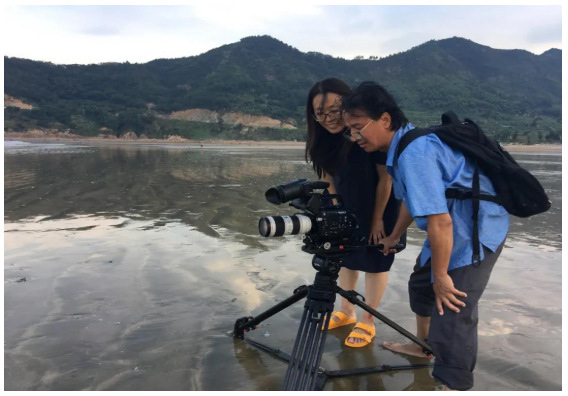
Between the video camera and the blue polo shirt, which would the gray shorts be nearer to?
the blue polo shirt

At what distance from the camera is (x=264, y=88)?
92.9 meters

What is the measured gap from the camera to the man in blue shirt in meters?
1.73

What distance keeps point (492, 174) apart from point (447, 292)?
0.53m

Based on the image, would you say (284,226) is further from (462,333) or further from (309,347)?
(462,333)

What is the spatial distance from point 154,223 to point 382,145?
4238 mm

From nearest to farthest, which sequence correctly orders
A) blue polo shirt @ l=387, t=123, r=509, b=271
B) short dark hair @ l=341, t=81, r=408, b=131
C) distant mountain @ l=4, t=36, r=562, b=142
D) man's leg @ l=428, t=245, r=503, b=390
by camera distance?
blue polo shirt @ l=387, t=123, r=509, b=271 < man's leg @ l=428, t=245, r=503, b=390 < short dark hair @ l=341, t=81, r=408, b=131 < distant mountain @ l=4, t=36, r=562, b=142

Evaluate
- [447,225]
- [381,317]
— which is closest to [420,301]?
[381,317]

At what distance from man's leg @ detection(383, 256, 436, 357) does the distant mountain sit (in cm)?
4538

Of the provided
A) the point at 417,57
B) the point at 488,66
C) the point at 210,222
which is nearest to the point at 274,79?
the point at 417,57

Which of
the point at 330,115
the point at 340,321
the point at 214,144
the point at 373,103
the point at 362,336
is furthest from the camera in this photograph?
the point at 214,144

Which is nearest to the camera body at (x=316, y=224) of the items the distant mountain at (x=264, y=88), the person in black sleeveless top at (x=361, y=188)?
the person in black sleeveless top at (x=361, y=188)

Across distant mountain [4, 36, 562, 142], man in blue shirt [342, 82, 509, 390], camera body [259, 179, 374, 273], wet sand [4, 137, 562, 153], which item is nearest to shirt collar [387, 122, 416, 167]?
man in blue shirt [342, 82, 509, 390]

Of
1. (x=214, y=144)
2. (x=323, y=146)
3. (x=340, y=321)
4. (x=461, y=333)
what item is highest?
(x=323, y=146)
